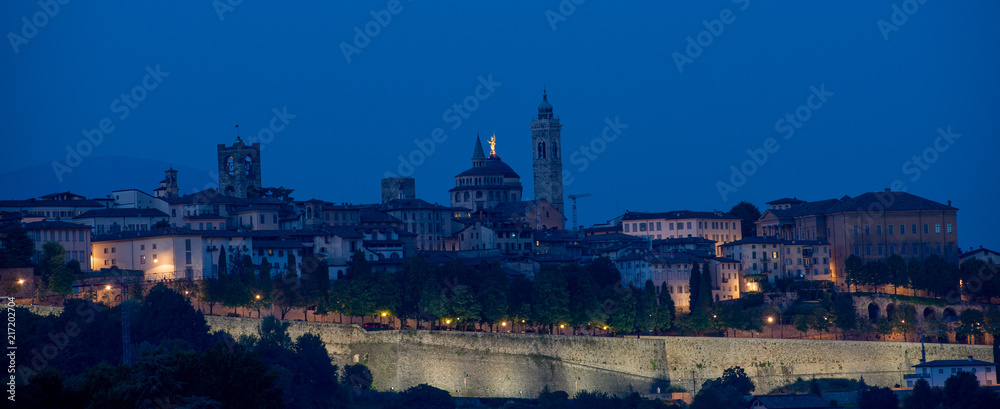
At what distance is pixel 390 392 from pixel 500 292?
849 cm

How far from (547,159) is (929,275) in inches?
1450

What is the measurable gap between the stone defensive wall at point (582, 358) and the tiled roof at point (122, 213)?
15.7 meters

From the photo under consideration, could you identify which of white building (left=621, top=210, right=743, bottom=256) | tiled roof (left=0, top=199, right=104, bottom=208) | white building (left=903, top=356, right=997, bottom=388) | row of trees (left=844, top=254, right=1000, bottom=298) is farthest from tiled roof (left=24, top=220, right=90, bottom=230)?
white building (left=903, top=356, right=997, bottom=388)

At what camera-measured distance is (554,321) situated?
73.9 m

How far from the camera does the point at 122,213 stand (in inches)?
3285

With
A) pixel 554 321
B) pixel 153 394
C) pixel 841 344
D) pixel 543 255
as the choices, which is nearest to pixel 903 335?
pixel 841 344

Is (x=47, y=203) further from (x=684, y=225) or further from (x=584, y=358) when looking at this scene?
(x=684, y=225)

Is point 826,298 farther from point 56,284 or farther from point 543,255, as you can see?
point 56,284

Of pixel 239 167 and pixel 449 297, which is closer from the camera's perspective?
pixel 449 297

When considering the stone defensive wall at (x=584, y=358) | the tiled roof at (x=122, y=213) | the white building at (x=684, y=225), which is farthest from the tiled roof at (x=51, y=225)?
the white building at (x=684, y=225)

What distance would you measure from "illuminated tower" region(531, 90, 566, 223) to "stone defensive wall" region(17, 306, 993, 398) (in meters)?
37.5

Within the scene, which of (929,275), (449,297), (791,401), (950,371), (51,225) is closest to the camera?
(791,401)

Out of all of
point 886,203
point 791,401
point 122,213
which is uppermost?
point 122,213

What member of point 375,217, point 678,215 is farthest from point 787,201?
point 375,217
